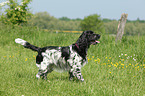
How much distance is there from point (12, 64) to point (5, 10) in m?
9.73

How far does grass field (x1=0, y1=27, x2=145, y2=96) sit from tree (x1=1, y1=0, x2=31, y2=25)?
3.84 m

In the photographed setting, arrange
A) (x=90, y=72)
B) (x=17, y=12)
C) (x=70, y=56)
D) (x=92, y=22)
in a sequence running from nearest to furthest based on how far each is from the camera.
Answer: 1. (x=70, y=56)
2. (x=90, y=72)
3. (x=17, y=12)
4. (x=92, y=22)

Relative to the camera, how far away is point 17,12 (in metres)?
14.5

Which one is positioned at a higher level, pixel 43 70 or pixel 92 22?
pixel 92 22

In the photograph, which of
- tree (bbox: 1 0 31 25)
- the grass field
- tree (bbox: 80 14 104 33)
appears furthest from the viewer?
tree (bbox: 80 14 104 33)

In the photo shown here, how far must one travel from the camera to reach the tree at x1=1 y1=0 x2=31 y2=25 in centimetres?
1445

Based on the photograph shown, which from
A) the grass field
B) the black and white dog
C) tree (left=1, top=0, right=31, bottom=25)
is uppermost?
tree (left=1, top=0, right=31, bottom=25)

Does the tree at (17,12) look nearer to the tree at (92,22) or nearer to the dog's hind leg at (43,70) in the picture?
the dog's hind leg at (43,70)

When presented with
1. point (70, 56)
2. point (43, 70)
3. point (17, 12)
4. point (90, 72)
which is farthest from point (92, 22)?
point (43, 70)

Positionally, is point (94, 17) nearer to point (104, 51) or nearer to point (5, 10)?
point (5, 10)

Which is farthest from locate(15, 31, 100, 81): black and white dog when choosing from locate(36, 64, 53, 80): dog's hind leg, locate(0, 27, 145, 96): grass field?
locate(0, 27, 145, 96): grass field

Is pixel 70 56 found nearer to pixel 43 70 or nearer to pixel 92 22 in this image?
pixel 43 70

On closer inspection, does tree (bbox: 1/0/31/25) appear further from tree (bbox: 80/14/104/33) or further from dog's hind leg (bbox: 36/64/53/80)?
tree (bbox: 80/14/104/33)

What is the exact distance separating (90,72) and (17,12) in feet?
35.5
